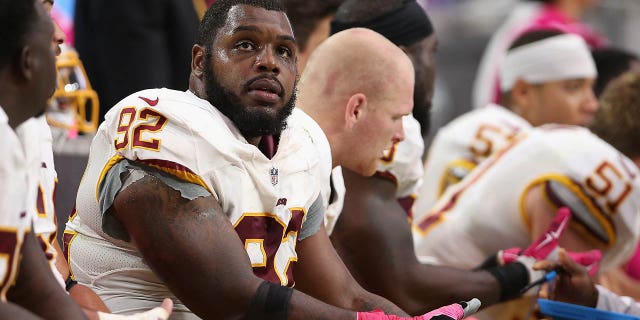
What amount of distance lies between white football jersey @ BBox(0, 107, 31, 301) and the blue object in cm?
166

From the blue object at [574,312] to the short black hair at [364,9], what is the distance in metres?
1.12

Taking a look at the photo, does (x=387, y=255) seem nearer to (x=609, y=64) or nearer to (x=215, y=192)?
(x=215, y=192)

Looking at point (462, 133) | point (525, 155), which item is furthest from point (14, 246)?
point (462, 133)

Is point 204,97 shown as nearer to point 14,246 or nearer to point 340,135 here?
point 340,135

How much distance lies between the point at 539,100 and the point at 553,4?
224cm

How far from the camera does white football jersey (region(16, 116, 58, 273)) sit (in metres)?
2.19

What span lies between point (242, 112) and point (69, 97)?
136 cm

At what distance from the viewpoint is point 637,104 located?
170 inches

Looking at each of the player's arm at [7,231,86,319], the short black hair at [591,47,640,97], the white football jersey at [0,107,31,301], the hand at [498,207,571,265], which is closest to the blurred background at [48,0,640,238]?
the short black hair at [591,47,640,97]

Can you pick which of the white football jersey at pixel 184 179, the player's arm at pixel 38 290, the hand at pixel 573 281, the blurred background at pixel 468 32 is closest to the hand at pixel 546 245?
the hand at pixel 573 281

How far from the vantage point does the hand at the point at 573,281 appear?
363 centimetres

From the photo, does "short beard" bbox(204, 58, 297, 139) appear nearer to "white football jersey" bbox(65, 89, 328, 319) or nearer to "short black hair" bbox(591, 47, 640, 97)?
"white football jersey" bbox(65, 89, 328, 319)

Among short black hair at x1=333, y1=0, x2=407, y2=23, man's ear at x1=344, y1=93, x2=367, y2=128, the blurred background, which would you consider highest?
man's ear at x1=344, y1=93, x2=367, y2=128

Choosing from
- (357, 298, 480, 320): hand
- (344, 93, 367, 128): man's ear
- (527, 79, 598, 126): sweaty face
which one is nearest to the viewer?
(357, 298, 480, 320): hand
